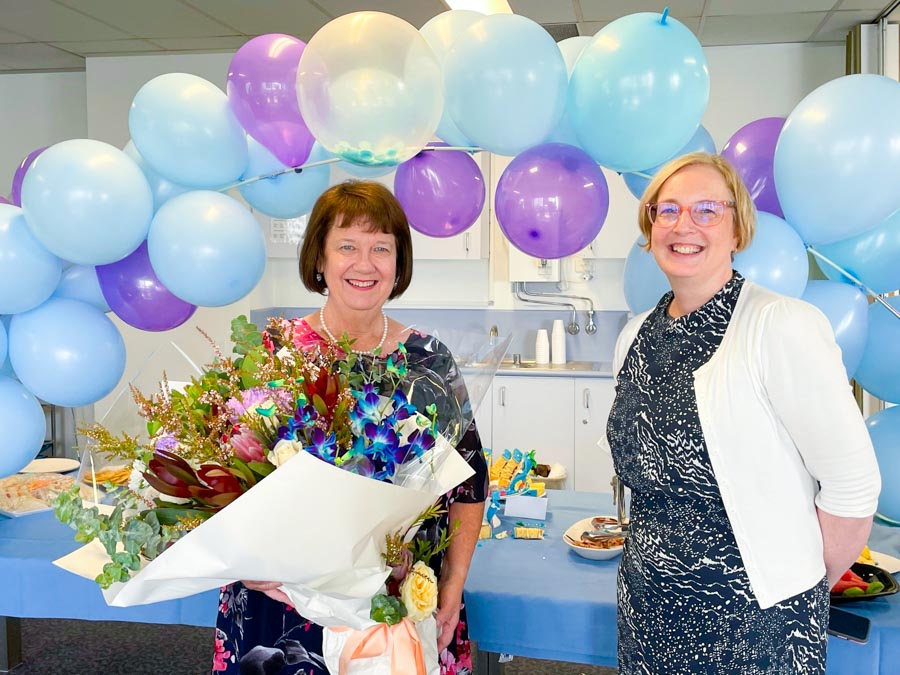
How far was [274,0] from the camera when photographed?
407 cm

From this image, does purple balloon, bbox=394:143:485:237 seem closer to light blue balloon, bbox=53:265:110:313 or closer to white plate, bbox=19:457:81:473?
light blue balloon, bbox=53:265:110:313

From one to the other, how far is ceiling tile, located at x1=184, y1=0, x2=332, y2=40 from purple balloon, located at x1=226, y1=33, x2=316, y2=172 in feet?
7.48

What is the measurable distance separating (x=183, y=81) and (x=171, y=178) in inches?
10.0

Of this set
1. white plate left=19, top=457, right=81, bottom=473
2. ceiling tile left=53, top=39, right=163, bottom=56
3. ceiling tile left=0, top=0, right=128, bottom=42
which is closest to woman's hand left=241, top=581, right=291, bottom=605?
white plate left=19, top=457, right=81, bottom=473

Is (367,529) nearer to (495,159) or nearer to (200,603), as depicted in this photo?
(200,603)

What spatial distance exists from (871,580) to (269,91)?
5.93 feet

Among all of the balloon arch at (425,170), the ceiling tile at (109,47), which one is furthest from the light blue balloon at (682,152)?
the ceiling tile at (109,47)

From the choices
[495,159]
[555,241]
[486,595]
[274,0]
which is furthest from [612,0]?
[486,595]

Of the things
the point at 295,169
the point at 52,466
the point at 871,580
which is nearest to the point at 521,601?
the point at 871,580

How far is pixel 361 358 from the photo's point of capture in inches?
54.5

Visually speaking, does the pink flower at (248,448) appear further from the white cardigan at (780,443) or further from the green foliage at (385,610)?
the white cardigan at (780,443)

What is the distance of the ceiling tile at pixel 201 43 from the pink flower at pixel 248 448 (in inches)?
165

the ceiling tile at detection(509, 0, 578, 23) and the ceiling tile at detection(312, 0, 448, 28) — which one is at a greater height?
the ceiling tile at detection(312, 0, 448, 28)

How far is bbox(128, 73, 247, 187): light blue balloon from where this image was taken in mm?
2066
